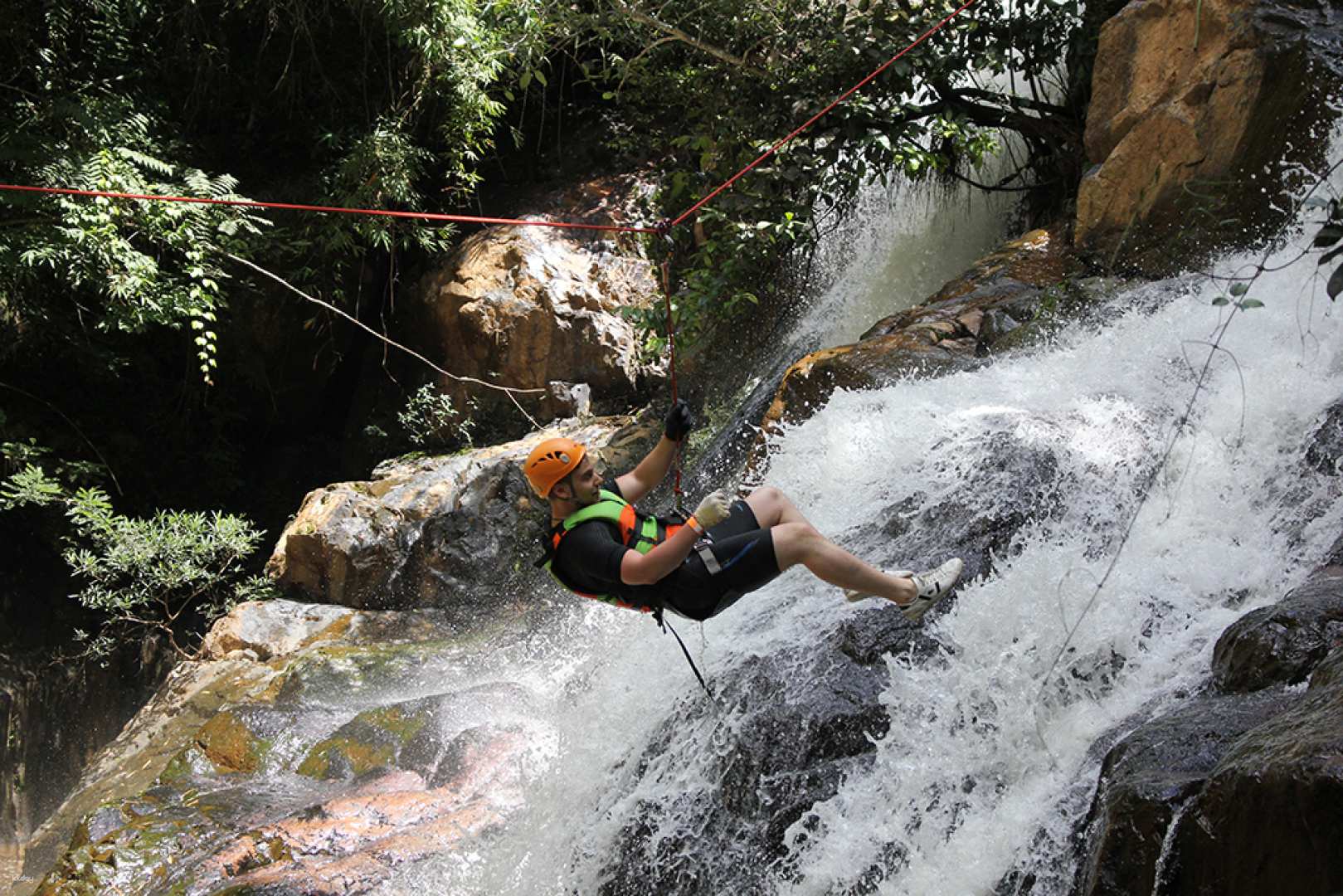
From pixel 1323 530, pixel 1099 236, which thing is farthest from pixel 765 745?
pixel 1099 236

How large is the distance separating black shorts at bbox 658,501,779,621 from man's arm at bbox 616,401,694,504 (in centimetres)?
44

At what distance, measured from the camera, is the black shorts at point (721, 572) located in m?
3.66

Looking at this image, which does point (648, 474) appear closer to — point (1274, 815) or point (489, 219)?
point (1274, 815)

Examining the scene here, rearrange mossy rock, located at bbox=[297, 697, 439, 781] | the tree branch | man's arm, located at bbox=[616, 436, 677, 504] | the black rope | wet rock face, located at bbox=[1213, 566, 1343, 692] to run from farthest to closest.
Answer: the tree branch < mossy rock, located at bbox=[297, 697, 439, 781] < man's arm, located at bbox=[616, 436, 677, 504] < the black rope < wet rock face, located at bbox=[1213, 566, 1343, 692]

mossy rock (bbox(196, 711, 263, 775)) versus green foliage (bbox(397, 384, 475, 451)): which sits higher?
green foliage (bbox(397, 384, 475, 451))

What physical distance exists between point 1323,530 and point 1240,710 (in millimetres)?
1350

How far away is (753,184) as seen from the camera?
291 inches

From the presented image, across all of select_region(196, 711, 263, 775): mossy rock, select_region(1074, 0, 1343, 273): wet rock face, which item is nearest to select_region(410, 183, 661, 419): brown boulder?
select_region(1074, 0, 1343, 273): wet rock face

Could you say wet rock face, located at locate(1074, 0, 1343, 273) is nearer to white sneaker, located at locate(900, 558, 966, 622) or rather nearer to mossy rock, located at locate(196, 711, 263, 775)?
white sneaker, located at locate(900, 558, 966, 622)

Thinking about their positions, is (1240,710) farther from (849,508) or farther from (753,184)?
(753,184)

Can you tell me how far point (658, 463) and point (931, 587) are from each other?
41.8 inches

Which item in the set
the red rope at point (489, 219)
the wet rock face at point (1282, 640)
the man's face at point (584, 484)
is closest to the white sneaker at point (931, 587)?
the wet rock face at point (1282, 640)

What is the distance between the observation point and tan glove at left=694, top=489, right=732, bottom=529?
133 inches

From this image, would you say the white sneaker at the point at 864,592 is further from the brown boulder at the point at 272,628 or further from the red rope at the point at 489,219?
the brown boulder at the point at 272,628
